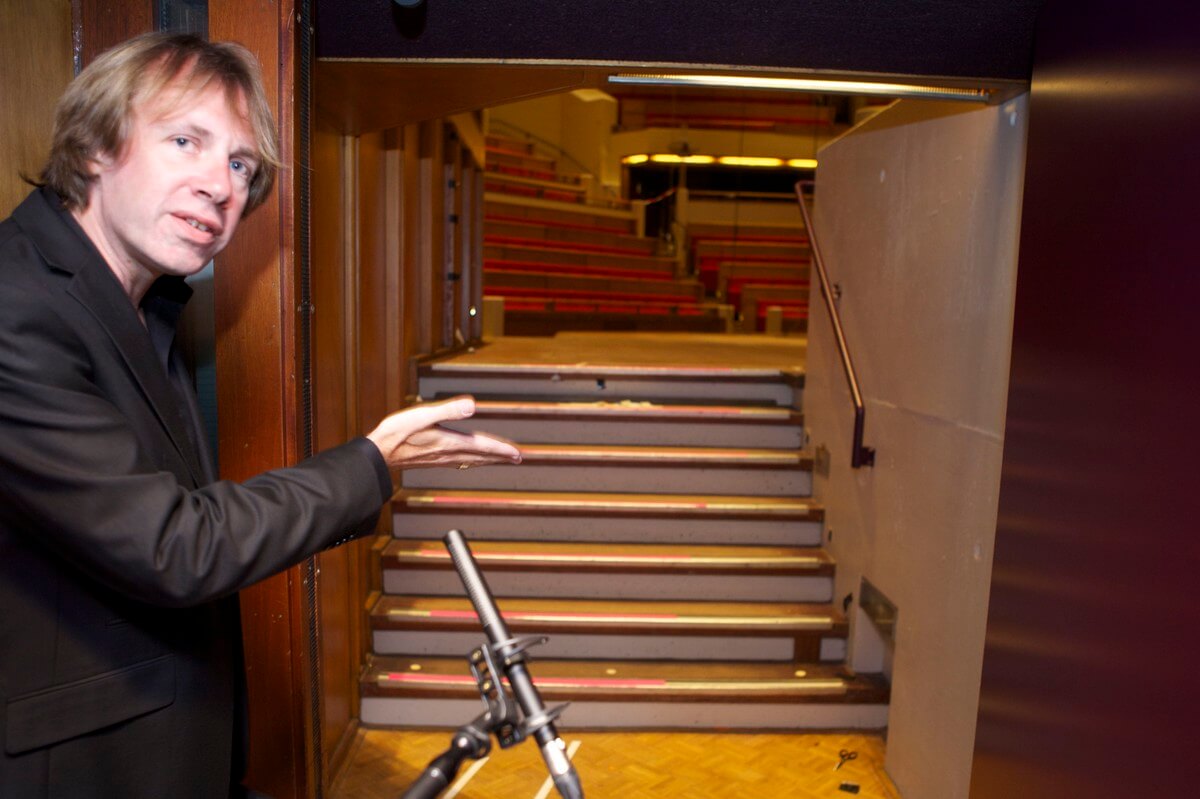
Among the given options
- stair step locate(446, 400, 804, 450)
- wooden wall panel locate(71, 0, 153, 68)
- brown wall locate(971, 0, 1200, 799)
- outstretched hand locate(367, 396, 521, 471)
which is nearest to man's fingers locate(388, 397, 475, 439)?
outstretched hand locate(367, 396, 521, 471)

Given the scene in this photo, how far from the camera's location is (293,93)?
1.73 meters

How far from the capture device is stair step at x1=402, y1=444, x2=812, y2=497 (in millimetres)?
3971

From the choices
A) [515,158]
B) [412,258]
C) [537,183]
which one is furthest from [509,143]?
[412,258]

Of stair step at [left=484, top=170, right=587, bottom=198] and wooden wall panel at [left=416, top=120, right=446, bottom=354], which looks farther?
stair step at [left=484, top=170, right=587, bottom=198]

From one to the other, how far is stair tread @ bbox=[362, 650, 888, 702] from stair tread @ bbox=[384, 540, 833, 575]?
395 millimetres

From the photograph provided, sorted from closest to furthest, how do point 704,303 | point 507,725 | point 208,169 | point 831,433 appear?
point 507,725, point 208,169, point 831,433, point 704,303

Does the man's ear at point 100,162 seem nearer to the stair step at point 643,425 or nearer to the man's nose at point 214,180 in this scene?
the man's nose at point 214,180

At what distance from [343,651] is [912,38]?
2.53 meters

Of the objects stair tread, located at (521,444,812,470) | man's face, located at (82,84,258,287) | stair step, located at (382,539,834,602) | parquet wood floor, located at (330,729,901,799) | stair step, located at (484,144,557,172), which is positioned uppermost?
stair step, located at (484,144,557,172)

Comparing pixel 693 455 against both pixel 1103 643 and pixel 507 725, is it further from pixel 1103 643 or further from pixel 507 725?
pixel 507 725

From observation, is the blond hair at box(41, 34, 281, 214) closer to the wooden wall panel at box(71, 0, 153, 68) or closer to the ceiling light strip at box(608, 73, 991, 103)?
the wooden wall panel at box(71, 0, 153, 68)

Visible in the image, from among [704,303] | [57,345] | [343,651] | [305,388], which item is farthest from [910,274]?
[704,303]

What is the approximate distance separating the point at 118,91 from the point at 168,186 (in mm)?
113

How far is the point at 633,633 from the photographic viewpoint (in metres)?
3.38
